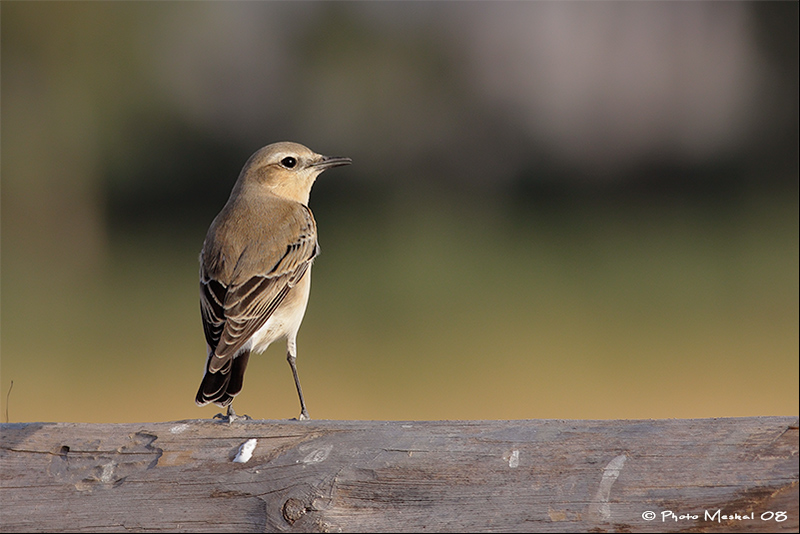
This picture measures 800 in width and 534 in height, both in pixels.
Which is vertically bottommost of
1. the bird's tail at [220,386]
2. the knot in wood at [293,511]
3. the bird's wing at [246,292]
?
the knot in wood at [293,511]

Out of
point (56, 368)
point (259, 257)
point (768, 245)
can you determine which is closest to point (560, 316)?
point (768, 245)

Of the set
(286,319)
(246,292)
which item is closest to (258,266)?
(246,292)

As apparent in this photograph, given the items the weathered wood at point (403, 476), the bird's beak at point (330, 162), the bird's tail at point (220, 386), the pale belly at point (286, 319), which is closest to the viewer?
the weathered wood at point (403, 476)

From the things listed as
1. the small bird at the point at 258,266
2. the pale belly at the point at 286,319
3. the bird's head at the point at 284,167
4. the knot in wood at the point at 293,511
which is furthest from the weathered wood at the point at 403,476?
the bird's head at the point at 284,167

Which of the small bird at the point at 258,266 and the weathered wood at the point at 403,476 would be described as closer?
the weathered wood at the point at 403,476

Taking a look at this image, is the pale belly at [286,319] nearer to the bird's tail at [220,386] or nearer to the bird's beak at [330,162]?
the bird's tail at [220,386]

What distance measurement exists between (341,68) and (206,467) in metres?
15.8

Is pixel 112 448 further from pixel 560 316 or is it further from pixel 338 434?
pixel 560 316

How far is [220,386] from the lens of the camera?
15.0 ft

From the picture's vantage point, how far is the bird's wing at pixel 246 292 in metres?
4.78

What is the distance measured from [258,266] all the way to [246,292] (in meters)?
0.25

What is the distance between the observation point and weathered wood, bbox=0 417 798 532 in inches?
111

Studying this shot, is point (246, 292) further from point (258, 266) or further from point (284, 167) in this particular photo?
point (284, 167)

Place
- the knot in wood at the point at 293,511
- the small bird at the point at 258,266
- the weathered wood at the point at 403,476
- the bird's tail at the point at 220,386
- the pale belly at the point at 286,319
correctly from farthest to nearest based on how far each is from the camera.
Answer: the pale belly at the point at 286,319, the small bird at the point at 258,266, the bird's tail at the point at 220,386, the knot in wood at the point at 293,511, the weathered wood at the point at 403,476
